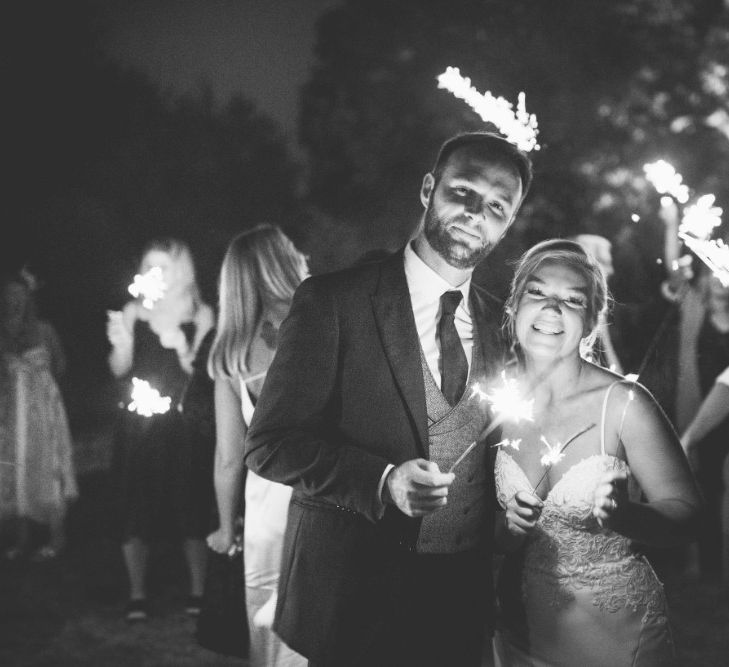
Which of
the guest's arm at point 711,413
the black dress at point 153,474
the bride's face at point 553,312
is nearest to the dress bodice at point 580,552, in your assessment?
the bride's face at point 553,312

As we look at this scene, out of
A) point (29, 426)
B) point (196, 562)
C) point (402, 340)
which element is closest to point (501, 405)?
point (402, 340)

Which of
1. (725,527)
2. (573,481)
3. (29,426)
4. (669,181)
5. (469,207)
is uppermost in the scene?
(669,181)

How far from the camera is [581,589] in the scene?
8.45 feet

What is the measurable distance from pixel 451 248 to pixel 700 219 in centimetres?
75

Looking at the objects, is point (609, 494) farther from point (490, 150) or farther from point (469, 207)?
point (490, 150)

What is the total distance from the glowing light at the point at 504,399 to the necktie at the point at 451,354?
5 centimetres

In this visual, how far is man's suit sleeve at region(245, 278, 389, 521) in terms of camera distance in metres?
2.13

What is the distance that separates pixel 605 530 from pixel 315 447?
3.32 feet

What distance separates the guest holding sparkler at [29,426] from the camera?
20.0 feet

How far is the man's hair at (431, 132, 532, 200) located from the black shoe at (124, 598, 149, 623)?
358cm

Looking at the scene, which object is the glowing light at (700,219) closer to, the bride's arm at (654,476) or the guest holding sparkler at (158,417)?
the bride's arm at (654,476)

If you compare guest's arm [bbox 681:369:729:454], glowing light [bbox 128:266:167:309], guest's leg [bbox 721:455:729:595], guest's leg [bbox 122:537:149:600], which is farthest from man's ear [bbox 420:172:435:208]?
guest's leg [bbox 721:455:729:595]

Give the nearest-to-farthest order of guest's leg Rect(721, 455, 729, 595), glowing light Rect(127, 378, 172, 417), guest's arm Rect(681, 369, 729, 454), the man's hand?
the man's hand < glowing light Rect(127, 378, 172, 417) < guest's arm Rect(681, 369, 729, 454) < guest's leg Rect(721, 455, 729, 595)

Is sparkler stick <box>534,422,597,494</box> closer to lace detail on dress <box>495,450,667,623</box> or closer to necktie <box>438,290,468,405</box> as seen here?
lace detail on dress <box>495,450,667,623</box>
